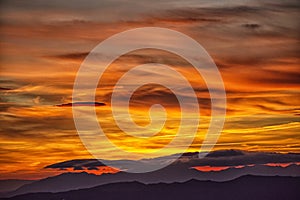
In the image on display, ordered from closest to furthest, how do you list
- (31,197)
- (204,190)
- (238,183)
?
1. (31,197)
2. (238,183)
3. (204,190)

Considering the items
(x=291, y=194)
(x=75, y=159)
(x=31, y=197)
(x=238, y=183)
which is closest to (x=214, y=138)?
(x=238, y=183)

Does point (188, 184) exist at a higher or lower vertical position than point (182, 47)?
lower

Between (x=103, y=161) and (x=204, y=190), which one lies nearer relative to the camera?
(x=103, y=161)

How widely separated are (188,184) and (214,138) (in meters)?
0.85

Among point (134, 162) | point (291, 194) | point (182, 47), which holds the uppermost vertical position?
point (182, 47)

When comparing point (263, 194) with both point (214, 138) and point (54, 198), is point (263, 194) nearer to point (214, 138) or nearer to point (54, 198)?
point (214, 138)

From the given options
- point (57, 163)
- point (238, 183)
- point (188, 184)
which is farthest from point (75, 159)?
point (238, 183)

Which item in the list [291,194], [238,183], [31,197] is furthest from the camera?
[238,183]

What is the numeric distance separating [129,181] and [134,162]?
0.89 feet

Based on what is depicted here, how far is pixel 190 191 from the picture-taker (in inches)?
325

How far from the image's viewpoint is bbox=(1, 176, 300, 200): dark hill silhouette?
306 inches

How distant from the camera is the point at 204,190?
27.9 ft

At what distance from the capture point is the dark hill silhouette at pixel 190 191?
778 cm

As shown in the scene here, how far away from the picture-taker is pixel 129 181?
7.79 metres
